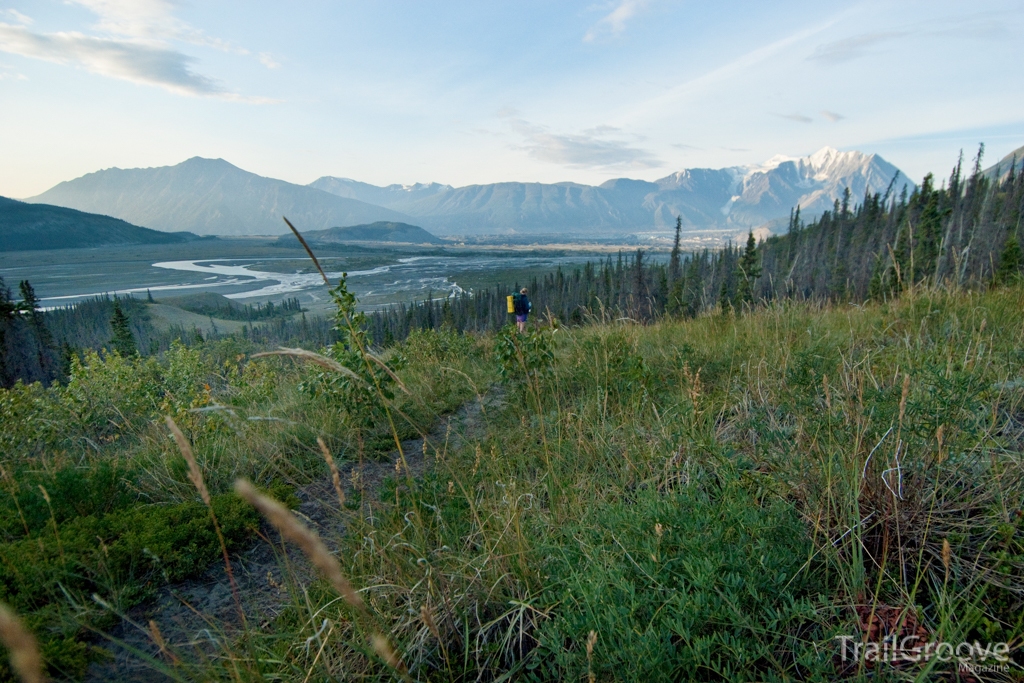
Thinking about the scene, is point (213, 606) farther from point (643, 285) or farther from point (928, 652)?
point (643, 285)

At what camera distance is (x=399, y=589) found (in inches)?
92.4

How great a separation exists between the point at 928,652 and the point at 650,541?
3.02 feet

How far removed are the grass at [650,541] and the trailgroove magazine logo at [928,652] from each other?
0.03m

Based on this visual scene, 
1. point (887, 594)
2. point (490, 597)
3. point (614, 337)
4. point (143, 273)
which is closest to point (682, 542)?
point (887, 594)

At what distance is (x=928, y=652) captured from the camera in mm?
1543

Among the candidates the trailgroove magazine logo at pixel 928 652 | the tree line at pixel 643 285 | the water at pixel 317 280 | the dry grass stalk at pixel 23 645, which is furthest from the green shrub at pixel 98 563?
the water at pixel 317 280

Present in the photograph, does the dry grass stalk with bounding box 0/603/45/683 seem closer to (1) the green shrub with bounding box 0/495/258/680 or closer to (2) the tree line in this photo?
(1) the green shrub with bounding box 0/495/258/680

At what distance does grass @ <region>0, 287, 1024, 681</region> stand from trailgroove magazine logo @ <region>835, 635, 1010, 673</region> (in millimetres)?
30

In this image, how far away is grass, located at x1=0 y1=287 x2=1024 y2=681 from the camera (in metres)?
1.73

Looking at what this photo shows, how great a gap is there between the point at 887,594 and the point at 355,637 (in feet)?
7.34

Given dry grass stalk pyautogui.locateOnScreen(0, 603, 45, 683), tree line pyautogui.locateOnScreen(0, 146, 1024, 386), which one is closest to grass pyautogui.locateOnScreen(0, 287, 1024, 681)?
dry grass stalk pyautogui.locateOnScreen(0, 603, 45, 683)

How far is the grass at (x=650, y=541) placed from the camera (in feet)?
5.67

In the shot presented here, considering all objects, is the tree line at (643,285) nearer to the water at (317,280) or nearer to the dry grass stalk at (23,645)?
the water at (317,280)

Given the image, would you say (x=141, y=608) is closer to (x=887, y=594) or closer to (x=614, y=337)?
(x=887, y=594)
